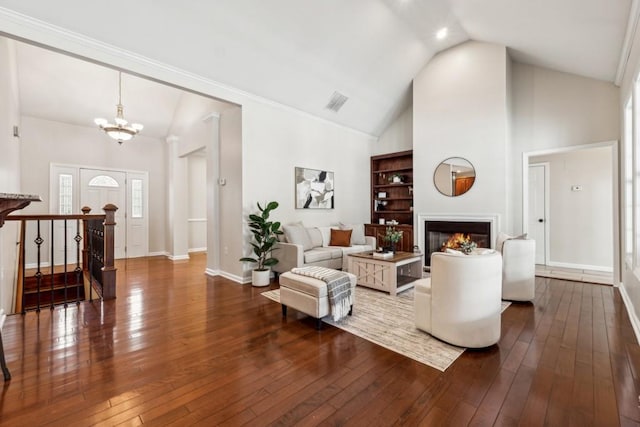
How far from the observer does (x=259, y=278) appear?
4582mm

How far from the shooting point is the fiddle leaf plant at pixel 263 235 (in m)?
4.66

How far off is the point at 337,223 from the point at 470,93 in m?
3.67

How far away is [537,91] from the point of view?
527 centimetres

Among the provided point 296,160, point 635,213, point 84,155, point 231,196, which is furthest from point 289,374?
point 84,155

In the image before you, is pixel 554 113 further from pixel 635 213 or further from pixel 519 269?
pixel 519 269

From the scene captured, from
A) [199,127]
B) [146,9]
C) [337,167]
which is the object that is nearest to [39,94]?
[199,127]

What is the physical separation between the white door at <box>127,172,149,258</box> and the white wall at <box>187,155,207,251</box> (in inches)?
46.7

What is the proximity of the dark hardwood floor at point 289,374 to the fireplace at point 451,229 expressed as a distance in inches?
81.5

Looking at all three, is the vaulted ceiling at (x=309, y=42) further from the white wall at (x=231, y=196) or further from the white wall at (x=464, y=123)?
the white wall at (x=231, y=196)

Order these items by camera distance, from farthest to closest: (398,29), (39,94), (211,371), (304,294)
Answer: (39,94)
(398,29)
(304,294)
(211,371)

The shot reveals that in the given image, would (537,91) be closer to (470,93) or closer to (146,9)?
(470,93)

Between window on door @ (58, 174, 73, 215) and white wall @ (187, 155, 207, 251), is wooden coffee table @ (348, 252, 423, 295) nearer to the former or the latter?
white wall @ (187, 155, 207, 251)

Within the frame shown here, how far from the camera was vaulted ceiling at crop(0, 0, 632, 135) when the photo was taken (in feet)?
10.8

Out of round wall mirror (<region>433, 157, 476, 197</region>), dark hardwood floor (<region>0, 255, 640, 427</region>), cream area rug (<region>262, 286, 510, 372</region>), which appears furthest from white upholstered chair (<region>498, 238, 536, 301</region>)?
round wall mirror (<region>433, 157, 476, 197</region>)
